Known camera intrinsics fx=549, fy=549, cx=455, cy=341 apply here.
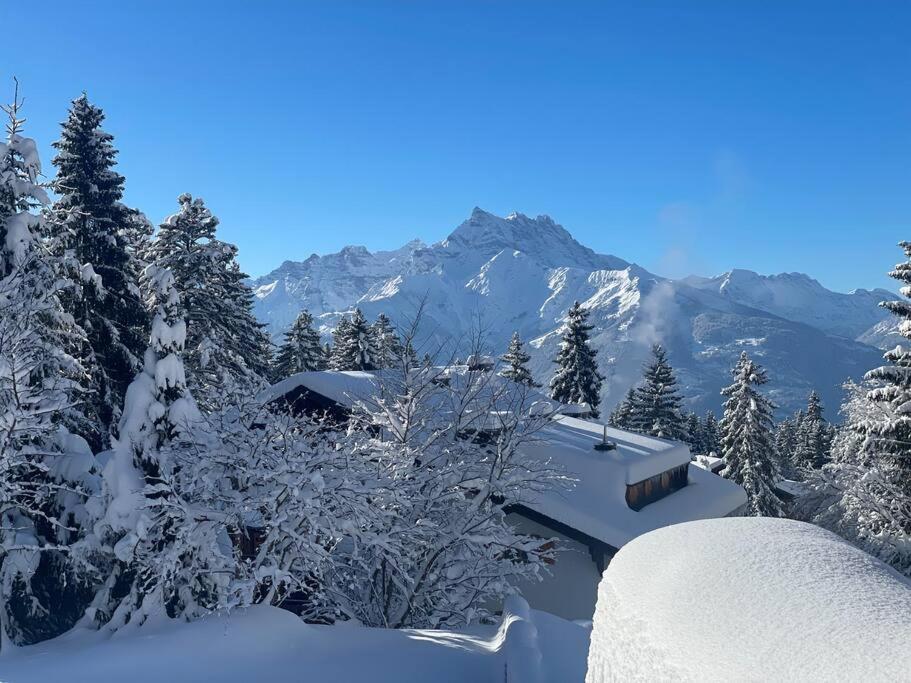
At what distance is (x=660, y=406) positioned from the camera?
3859 cm

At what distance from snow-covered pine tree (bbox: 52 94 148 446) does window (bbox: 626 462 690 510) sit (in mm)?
17218

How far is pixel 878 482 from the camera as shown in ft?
59.1

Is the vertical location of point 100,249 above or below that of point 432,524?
above

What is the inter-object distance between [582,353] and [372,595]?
27225 millimetres

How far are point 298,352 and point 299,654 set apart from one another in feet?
104

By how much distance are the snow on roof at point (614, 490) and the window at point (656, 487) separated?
246 mm

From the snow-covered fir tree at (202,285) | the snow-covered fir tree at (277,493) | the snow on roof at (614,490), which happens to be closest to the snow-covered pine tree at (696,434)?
the snow on roof at (614,490)

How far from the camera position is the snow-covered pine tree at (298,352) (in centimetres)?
3803

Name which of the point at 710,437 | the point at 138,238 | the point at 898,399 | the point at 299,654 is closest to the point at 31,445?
the point at 299,654

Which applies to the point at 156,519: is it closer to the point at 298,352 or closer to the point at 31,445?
the point at 31,445

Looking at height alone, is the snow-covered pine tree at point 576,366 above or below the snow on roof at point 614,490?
above

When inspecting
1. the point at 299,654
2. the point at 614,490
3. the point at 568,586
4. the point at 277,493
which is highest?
the point at 277,493

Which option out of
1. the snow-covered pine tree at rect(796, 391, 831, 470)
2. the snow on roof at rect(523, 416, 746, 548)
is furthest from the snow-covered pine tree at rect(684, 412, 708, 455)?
the snow on roof at rect(523, 416, 746, 548)

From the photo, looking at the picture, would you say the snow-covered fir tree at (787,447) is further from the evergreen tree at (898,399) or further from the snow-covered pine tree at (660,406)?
the evergreen tree at (898,399)
